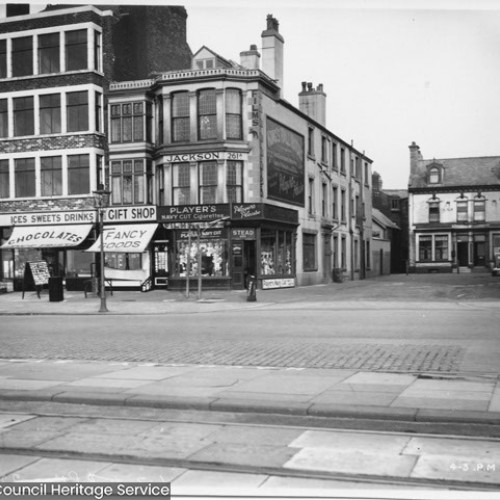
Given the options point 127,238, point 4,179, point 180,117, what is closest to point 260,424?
point 127,238

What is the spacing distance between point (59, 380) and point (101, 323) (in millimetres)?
9125

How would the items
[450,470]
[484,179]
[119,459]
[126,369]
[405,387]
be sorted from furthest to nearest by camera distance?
[484,179], [126,369], [405,387], [119,459], [450,470]

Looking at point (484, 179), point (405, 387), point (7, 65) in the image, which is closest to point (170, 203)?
point (7, 65)

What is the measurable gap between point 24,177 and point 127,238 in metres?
6.81

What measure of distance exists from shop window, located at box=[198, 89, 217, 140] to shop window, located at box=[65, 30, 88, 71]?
20.3 feet

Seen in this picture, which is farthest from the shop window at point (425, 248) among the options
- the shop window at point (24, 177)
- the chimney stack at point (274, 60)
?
the shop window at point (24, 177)

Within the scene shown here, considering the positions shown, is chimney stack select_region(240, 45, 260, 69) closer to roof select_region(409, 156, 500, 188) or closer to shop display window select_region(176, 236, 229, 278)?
shop display window select_region(176, 236, 229, 278)

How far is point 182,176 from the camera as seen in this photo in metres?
30.6

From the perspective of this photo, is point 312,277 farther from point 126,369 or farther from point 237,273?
point 126,369

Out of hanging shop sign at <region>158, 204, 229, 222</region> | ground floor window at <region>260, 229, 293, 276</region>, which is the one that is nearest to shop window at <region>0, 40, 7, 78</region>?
hanging shop sign at <region>158, 204, 229, 222</region>

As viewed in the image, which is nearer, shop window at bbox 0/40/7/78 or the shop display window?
the shop display window

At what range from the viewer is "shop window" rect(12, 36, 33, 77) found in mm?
32000

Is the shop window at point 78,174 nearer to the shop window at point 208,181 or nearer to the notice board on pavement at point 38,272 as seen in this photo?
the notice board on pavement at point 38,272

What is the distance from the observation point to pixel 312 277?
125 ft
